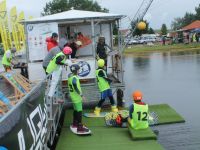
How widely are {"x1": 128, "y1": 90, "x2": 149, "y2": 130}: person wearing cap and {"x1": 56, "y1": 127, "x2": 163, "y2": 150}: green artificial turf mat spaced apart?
402 millimetres

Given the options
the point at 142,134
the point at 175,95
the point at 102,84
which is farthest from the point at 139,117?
the point at 175,95

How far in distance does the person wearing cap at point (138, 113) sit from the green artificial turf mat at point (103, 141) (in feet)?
1.32

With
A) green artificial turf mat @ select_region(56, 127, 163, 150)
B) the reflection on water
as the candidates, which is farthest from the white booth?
green artificial turf mat @ select_region(56, 127, 163, 150)

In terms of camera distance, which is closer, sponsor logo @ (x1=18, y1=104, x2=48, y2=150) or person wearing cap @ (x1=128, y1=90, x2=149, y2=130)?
sponsor logo @ (x1=18, y1=104, x2=48, y2=150)

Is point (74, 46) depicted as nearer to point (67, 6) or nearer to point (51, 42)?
point (51, 42)

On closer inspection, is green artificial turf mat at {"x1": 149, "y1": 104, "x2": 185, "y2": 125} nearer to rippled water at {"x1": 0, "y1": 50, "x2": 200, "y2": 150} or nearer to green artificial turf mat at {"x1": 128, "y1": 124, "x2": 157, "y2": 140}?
rippled water at {"x1": 0, "y1": 50, "x2": 200, "y2": 150}

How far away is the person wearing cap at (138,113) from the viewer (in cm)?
1031

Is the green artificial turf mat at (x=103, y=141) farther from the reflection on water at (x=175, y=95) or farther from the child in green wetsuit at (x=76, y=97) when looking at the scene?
the reflection on water at (x=175, y=95)

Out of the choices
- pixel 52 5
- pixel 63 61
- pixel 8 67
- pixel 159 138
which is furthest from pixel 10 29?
pixel 52 5

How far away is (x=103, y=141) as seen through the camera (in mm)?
10203

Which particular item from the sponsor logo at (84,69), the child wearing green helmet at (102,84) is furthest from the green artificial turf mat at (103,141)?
the sponsor logo at (84,69)

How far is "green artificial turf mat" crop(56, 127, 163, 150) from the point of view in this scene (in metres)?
9.56

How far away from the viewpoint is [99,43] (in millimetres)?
14820

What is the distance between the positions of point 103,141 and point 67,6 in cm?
7400
